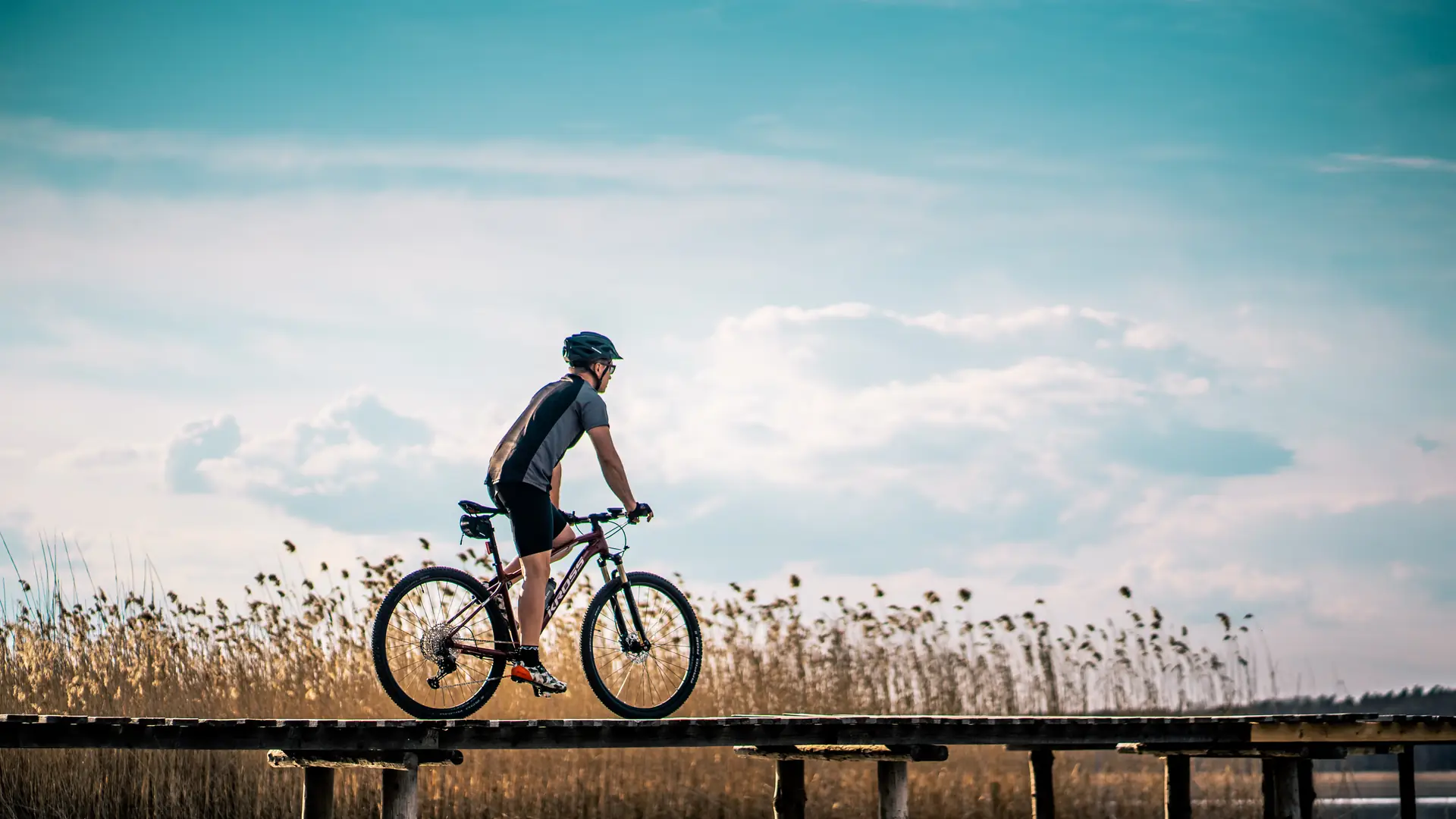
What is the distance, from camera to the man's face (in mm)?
8008

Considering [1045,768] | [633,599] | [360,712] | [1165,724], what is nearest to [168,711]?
[360,712]

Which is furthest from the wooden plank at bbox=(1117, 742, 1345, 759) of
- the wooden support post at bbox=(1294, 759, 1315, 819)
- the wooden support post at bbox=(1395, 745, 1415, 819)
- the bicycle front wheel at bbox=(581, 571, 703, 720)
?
the bicycle front wheel at bbox=(581, 571, 703, 720)

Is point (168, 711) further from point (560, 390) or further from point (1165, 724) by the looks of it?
point (1165, 724)

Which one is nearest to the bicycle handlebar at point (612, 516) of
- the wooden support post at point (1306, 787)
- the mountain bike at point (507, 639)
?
the mountain bike at point (507, 639)

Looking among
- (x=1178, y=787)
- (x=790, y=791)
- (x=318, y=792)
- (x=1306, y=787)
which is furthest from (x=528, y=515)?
(x=1306, y=787)

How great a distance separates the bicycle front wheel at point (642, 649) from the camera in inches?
316

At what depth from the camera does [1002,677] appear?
15.4 m

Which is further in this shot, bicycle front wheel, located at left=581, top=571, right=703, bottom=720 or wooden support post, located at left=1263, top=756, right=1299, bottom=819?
→ wooden support post, located at left=1263, top=756, right=1299, bottom=819

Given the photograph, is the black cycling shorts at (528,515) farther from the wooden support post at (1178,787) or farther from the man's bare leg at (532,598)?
the wooden support post at (1178,787)

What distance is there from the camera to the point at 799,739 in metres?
8.66

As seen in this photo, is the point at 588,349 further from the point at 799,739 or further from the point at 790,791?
the point at 790,791

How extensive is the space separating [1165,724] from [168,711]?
8337 millimetres

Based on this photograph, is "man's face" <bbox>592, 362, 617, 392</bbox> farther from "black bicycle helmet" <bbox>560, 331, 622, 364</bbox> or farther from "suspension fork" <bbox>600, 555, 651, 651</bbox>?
"suspension fork" <bbox>600, 555, 651, 651</bbox>

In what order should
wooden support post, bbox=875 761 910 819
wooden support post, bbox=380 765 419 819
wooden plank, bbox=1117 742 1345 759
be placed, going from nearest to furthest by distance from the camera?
wooden support post, bbox=380 765 419 819 < wooden support post, bbox=875 761 910 819 < wooden plank, bbox=1117 742 1345 759
